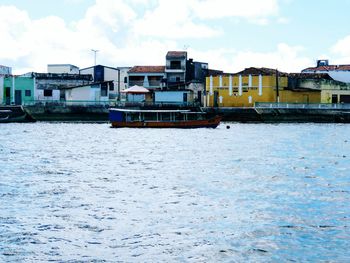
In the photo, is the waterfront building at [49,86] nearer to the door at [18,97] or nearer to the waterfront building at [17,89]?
the waterfront building at [17,89]

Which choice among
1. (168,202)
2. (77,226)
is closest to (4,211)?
(77,226)

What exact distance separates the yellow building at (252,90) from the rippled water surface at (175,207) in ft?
128

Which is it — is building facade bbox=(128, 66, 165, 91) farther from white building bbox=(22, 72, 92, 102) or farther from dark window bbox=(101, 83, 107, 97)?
white building bbox=(22, 72, 92, 102)

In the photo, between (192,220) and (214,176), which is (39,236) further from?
(214,176)

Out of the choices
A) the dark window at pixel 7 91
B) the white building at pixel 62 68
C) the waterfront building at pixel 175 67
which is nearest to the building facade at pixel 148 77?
the waterfront building at pixel 175 67

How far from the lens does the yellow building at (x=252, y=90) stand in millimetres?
69625

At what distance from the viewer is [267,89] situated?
228 feet

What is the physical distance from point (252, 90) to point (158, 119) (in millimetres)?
16479

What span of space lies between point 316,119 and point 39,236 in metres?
55.1

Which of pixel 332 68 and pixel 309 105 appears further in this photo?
pixel 332 68

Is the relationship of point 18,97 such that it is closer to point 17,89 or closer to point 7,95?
point 17,89

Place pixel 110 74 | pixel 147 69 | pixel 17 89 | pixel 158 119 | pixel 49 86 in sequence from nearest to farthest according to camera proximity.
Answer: pixel 158 119 → pixel 17 89 → pixel 49 86 → pixel 147 69 → pixel 110 74

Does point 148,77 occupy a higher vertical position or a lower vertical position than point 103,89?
higher

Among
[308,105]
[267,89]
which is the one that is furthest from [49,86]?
[308,105]
